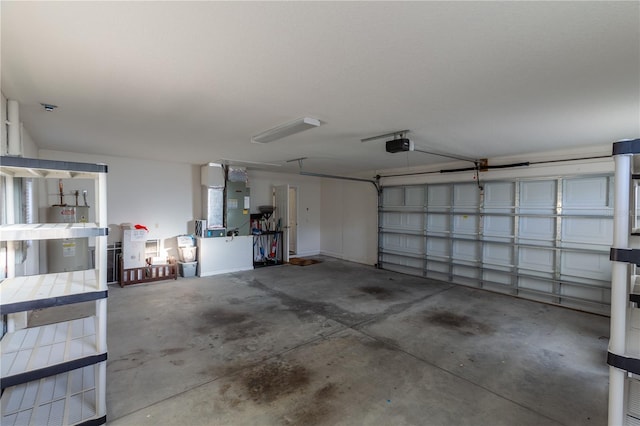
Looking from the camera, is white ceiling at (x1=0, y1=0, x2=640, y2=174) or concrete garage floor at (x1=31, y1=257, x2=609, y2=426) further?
concrete garage floor at (x1=31, y1=257, x2=609, y2=426)

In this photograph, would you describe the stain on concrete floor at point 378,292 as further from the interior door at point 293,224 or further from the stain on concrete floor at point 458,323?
the interior door at point 293,224

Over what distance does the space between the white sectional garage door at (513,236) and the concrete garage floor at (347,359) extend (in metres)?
0.49

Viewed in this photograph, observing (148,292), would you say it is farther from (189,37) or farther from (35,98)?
(189,37)

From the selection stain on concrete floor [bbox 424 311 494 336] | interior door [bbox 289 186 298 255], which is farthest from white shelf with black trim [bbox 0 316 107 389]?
interior door [bbox 289 186 298 255]

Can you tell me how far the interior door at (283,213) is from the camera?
7.71m

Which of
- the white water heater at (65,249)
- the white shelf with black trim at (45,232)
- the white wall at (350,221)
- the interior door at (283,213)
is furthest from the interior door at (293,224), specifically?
the white shelf with black trim at (45,232)

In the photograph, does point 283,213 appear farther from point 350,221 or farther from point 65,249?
point 65,249

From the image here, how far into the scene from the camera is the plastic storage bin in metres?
6.06

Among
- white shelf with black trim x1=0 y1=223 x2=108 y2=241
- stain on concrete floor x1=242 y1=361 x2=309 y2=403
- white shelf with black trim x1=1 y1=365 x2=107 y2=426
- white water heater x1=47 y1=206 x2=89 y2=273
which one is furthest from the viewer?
white water heater x1=47 y1=206 x2=89 y2=273

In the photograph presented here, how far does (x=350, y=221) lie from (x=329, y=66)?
21.0 feet

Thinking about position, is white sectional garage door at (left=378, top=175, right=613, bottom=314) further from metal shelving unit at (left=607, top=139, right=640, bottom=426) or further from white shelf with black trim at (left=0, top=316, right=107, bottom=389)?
white shelf with black trim at (left=0, top=316, right=107, bottom=389)

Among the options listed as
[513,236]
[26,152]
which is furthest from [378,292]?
[26,152]

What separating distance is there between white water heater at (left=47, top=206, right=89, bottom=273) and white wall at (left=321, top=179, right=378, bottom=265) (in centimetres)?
570

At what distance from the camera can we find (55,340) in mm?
1951
